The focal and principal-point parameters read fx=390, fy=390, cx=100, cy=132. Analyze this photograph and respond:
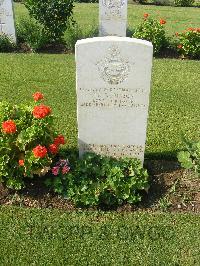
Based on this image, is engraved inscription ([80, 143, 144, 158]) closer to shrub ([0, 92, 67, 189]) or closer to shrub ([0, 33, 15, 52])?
shrub ([0, 92, 67, 189])

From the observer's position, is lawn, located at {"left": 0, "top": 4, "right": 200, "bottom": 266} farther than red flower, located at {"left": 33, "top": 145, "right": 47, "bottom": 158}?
No

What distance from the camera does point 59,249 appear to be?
4020 millimetres

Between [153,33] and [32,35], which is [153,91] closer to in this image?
[153,33]

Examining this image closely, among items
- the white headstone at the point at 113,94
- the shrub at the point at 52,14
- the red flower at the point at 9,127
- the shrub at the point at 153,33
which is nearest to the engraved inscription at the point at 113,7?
the shrub at the point at 153,33

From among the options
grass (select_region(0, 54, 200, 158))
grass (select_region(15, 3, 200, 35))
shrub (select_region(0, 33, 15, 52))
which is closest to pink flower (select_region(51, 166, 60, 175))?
grass (select_region(0, 54, 200, 158))

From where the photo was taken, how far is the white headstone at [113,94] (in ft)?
13.5

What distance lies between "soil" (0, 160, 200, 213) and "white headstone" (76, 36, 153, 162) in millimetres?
490

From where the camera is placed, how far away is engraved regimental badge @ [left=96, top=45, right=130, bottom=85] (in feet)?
13.6

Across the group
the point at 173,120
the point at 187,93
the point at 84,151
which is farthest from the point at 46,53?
the point at 84,151

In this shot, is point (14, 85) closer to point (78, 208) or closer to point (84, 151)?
point (84, 151)

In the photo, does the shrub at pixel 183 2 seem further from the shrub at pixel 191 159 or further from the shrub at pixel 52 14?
the shrub at pixel 191 159

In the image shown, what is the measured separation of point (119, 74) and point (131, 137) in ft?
2.77

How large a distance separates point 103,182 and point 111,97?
3.22ft

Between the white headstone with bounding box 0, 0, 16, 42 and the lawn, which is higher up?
the white headstone with bounding box 0, 0, 16, 42
